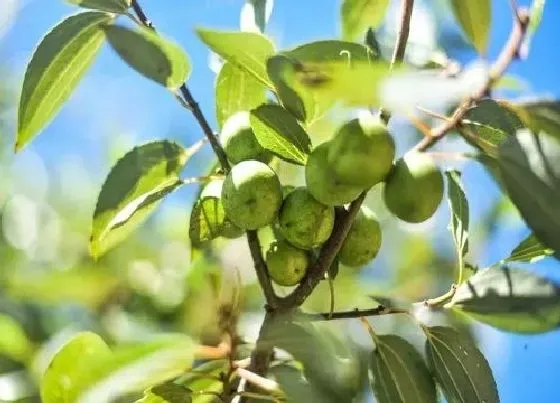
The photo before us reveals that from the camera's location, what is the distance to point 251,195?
2.85ft

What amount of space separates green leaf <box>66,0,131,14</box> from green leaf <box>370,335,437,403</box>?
416 mm

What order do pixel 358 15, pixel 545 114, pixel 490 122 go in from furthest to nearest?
pixel 358 15
pixel 490 122
pixel 545 114

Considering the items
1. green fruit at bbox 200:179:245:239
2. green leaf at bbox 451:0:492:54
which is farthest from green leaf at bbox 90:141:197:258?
green leaf at bbox 451:0:492:54

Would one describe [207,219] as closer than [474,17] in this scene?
No

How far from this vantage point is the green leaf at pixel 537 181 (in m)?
0.71

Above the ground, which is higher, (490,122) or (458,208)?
(490,122)

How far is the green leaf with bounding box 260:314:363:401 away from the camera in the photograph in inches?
30.4

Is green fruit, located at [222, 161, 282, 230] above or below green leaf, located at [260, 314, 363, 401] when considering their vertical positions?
above

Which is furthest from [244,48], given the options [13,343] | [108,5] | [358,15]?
[13,343]

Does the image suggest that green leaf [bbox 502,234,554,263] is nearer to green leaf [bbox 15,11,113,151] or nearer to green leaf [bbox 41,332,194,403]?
green leaf [bbox 41,332,194,403]

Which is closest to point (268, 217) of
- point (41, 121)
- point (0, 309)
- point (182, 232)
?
point (41, 121)

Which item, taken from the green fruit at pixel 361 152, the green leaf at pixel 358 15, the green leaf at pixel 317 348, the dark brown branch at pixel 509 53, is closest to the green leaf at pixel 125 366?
the green leaf at pixel 317 348

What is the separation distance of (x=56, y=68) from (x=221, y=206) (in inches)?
8.5

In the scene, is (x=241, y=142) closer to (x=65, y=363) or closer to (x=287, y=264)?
(x=287, y=264)
